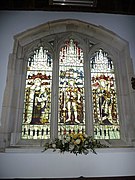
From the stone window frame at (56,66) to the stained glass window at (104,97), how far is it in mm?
107

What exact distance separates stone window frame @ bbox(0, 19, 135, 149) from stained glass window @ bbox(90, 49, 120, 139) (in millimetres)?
107

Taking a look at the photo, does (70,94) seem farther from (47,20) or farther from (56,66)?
(47,20)

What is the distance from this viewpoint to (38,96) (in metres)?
4.07

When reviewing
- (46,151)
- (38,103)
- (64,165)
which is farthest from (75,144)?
(38,103)

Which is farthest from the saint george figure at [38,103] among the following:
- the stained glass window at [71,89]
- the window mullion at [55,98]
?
the stained glass window at [71,89]

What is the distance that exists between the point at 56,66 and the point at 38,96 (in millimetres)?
768

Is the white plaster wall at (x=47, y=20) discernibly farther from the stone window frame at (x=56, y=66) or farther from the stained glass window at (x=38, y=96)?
the stained glass window at (x=38, y=96)

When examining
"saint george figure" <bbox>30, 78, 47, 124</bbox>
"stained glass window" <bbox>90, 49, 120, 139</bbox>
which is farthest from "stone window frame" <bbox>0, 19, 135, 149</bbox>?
"saint george figure" <bbox>30, 78, 47, 124</bbox>

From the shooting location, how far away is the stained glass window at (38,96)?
3754mm

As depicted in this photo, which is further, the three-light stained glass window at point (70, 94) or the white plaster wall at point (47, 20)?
the white plaster wall at point (47, 20)

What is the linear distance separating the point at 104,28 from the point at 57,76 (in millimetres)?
1577

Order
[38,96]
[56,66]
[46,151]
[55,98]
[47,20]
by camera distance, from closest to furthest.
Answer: [46,151], [55,98], [38,96], [56,66], [47,20]

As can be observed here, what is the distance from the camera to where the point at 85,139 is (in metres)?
3.35

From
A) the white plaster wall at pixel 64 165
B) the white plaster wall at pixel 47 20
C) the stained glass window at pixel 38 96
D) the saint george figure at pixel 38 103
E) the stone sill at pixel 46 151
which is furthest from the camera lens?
the white plaster wall at pixel 47 20
